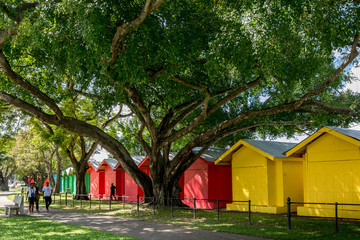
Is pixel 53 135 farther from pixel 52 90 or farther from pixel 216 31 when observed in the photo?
pixel 216 31

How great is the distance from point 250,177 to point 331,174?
498 centimetres

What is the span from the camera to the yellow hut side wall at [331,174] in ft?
49.9

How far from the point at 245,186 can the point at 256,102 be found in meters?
5.66

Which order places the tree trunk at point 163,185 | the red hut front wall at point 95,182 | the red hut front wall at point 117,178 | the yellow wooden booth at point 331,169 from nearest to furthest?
the yellow wooden booth at point 331,169 → the tree trunk at point 163,185 → the red hut front wall at point 117,178 → the red hut front wall at point 95,182

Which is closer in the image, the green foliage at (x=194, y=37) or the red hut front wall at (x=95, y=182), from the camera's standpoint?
the green foliage at (x=194, y=37)

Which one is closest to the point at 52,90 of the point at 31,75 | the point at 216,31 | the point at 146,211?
the point at 31,75

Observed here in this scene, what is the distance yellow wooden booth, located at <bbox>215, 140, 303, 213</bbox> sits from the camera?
18.9 meters

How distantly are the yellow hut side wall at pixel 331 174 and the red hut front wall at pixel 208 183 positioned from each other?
255 inches

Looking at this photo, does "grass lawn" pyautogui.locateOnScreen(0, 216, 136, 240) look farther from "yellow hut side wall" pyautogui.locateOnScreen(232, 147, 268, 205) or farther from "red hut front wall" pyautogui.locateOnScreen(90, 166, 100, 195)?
"red hut front wall" pyautogui.locateOnScreen(90, 166, 100, 195)

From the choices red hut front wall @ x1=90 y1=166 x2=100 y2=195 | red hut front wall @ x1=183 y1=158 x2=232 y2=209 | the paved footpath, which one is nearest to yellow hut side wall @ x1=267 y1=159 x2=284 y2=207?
red hut front wall @ x1=183 y1=158 x2=232 y2=209

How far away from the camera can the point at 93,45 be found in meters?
11.6

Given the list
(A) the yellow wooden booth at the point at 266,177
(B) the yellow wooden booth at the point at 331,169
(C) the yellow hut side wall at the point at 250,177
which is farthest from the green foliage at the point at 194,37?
(C) the yellow hut side wall at the point at 250,177

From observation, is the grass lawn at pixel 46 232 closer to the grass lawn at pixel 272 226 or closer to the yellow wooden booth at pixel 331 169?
the grass lawn at pixel 272 226

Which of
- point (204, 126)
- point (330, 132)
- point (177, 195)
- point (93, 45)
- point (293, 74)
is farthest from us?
point (204, 126)
